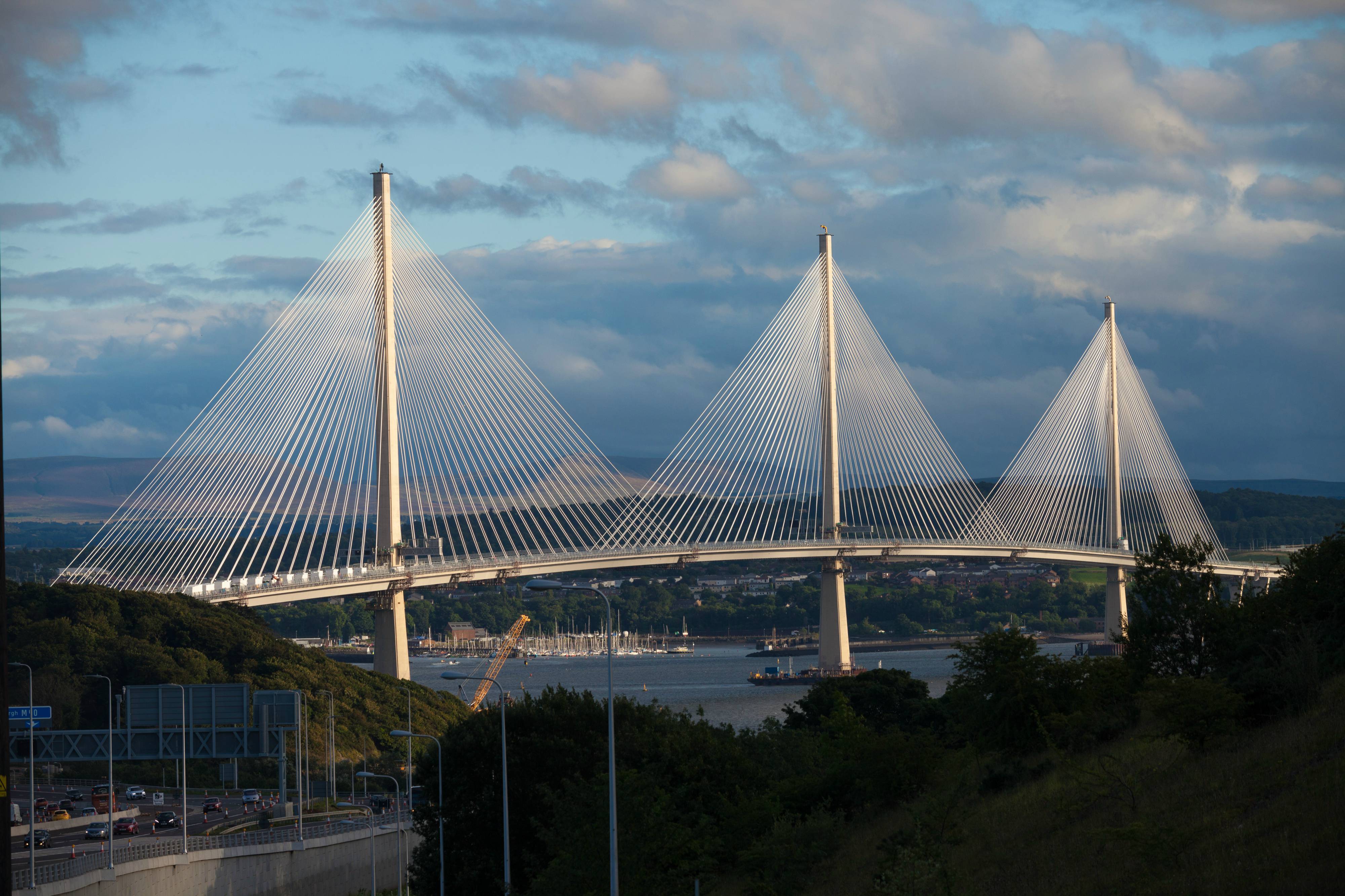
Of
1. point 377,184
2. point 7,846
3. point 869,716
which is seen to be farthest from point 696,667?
point 7,846

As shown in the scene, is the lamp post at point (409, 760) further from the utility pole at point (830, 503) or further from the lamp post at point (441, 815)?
the utility pole at point (830, 503)

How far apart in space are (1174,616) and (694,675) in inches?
3600

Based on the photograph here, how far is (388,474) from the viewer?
65.1 metres

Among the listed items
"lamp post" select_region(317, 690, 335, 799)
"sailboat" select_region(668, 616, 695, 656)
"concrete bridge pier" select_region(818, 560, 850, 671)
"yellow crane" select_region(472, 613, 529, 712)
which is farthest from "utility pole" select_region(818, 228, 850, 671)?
"sailboat" select_region(668, 616, 695, 656)

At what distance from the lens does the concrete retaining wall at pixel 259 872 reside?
31641 mm

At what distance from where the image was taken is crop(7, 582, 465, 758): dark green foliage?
5388 cm

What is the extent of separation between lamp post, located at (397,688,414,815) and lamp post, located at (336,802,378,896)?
1191mm

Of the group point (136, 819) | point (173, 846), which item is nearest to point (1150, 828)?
point (173, 846)

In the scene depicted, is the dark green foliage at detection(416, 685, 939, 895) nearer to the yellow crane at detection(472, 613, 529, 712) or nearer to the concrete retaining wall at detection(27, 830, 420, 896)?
the concrete retaining wall at detection(27, 830, 420, 896)

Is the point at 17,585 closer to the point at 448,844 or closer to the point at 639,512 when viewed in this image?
the point at 639,512

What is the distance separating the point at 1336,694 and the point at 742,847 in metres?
10.8

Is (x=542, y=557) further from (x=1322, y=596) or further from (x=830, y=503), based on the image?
(x=1322, y=596)

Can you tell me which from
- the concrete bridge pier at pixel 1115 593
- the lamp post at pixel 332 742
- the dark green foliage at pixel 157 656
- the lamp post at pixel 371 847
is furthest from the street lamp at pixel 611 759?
the concrete bridge pier at pixel 1115 593

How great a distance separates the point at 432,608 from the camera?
154 metres
